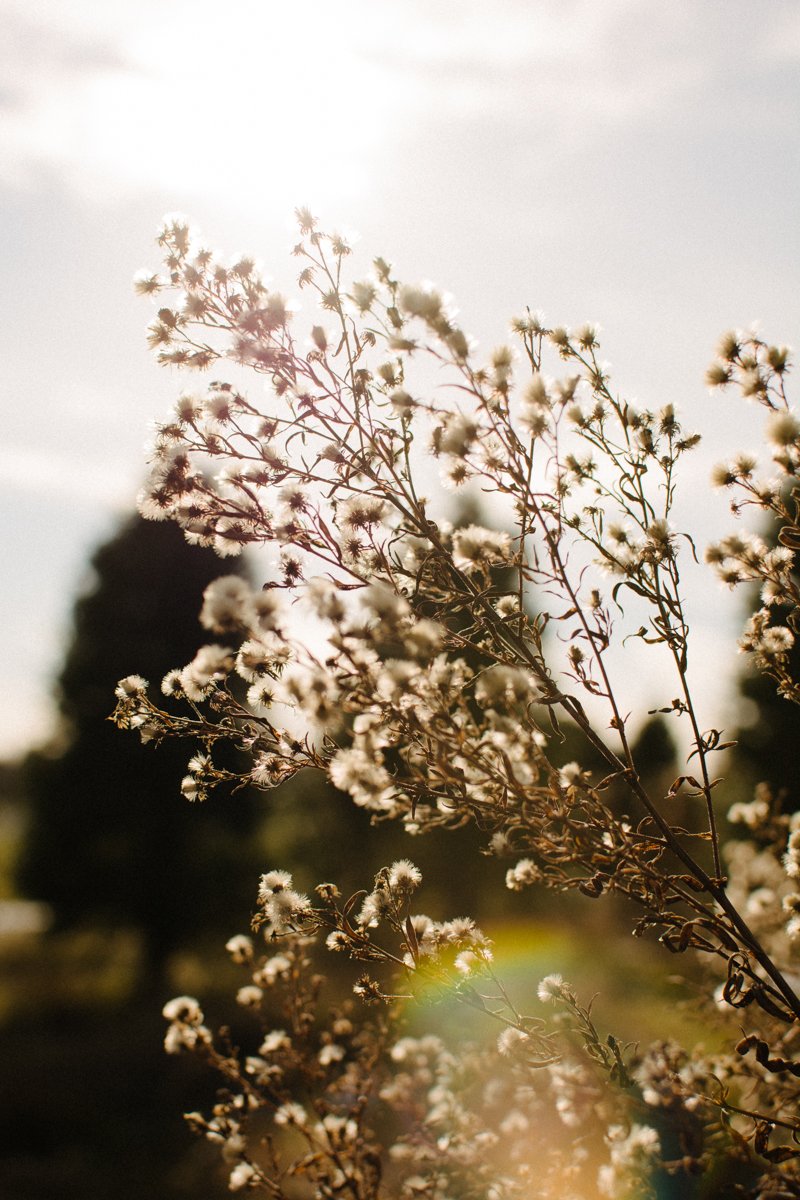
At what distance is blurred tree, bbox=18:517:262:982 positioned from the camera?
18.5m

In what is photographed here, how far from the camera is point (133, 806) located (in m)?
18.5

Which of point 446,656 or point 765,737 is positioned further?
point 765,737

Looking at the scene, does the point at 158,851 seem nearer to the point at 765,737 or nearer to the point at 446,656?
the point at 765,737

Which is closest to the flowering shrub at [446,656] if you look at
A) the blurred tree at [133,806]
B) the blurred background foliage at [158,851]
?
the blurred background foliage at [158,851]

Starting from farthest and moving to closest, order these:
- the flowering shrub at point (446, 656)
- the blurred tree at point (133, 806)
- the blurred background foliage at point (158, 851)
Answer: the blurred tree at point (133, 806)
the blurred background foliage at point (158, 851)
the flowering shrub at point (446, 656)

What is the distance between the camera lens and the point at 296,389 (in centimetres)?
260

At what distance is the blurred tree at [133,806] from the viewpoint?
60.8ft

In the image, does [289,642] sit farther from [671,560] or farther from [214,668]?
[671,560]

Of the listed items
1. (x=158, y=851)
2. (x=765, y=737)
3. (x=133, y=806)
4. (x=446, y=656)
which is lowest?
(x=446, y=656)

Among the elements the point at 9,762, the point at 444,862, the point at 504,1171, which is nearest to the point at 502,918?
the point at 444,862

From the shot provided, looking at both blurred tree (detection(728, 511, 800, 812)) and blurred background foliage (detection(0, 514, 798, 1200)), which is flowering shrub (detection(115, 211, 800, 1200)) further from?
blurred tree (detection(728, 511, 800, 812))

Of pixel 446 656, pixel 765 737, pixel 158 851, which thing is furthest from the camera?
pixel 765 737

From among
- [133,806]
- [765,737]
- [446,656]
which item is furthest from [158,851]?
[446,656]

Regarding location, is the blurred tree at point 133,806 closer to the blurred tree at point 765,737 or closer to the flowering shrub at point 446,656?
the blurred tree at point 765,737
